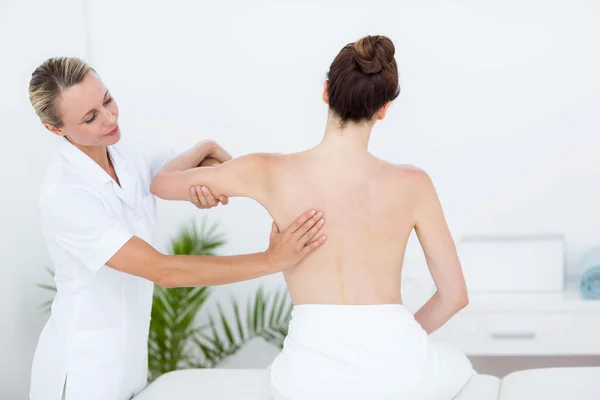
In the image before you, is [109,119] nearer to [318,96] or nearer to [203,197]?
[203,197]

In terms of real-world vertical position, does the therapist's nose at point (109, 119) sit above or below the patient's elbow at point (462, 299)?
above

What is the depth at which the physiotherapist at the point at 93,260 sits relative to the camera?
261 cm

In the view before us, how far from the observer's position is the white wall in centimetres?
425

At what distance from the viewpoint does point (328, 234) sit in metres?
2.42

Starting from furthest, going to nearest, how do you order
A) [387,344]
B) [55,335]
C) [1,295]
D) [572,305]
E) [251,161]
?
1. [1,295]
2. [572,305]
3. [55,335]
4. [251,161]
5. [387,344]

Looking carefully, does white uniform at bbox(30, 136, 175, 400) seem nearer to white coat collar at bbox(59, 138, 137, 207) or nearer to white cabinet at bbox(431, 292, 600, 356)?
white coat collar at bbox(59, 138, 137, 207)

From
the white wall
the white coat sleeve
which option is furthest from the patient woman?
the white wall

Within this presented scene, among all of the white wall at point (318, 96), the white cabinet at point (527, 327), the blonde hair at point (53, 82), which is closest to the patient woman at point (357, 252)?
the blonde hair at point (53, 82)

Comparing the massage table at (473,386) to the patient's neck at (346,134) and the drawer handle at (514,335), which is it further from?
the drawer handle at (514,335)

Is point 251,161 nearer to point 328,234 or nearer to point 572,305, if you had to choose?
point 328,234

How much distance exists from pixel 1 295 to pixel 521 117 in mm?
2546

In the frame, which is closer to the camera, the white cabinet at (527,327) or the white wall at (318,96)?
the white cabinet at (527,327)

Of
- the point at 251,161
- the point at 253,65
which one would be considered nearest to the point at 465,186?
the point at 253,65

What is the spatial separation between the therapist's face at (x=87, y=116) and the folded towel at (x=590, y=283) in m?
2.25
